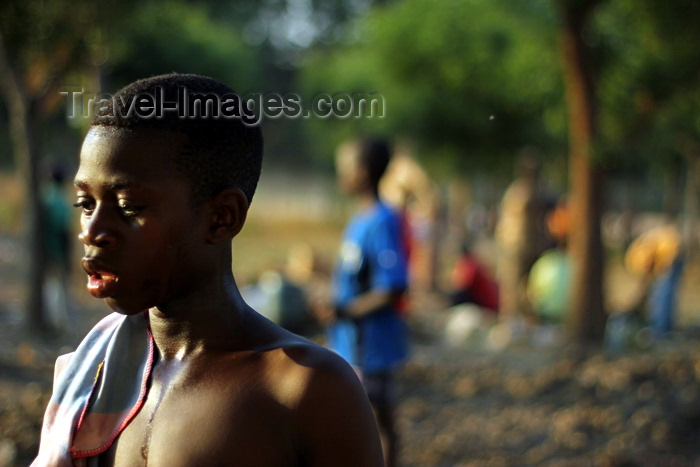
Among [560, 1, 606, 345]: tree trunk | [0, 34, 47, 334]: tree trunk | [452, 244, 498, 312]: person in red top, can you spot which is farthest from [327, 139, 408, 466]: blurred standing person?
[452, 244, 498, 312]: person in red top

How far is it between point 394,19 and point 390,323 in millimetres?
9536

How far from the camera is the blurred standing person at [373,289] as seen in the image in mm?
3924

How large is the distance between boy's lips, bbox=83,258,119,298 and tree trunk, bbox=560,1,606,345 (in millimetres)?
5960

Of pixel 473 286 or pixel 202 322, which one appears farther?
pixel 473 286

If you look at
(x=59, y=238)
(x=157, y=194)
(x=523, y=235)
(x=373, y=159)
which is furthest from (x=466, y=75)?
(x=157, y=194)

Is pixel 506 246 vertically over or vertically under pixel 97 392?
over

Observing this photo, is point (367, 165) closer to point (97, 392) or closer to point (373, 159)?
point (373, 159)

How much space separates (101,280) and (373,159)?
Answer: 279 cm

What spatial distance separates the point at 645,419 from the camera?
17.9 feet

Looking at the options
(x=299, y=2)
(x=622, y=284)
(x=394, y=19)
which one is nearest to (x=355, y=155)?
(x=394, y=19)

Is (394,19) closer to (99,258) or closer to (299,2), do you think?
(99,258)

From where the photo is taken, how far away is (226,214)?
4.76 ft

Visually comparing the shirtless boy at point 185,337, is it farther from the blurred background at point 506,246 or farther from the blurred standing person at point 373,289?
the blurred standing person at point 373,289

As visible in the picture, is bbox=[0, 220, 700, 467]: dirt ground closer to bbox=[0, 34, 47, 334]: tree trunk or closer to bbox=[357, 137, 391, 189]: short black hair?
bbox=[0, 34, 47, 334]: tree trunk
